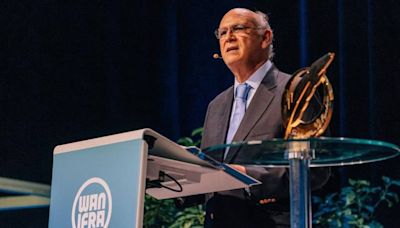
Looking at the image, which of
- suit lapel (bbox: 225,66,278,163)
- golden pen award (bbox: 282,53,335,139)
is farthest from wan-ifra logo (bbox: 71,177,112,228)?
suit lapel (bbox: 225,66,278,163)

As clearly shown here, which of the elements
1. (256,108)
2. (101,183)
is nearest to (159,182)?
(101,183)

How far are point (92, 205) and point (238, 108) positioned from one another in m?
0.73

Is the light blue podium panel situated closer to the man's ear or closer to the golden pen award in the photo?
the golden pen award

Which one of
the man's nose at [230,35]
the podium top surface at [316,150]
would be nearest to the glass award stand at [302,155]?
the podium top surface at [316,150]

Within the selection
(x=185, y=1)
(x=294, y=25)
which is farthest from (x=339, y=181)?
(x=185, y=1)

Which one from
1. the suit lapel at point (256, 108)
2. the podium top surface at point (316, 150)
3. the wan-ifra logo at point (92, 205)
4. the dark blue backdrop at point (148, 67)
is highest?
the dark blue backdrop at point (148, 67)

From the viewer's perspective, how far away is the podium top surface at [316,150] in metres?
1.40

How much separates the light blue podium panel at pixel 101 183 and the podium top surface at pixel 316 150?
0.16 metres

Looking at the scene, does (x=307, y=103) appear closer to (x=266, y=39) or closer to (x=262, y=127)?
(x=262, y=127)

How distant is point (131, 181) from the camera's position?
1509mm

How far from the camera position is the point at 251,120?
82.0 inches

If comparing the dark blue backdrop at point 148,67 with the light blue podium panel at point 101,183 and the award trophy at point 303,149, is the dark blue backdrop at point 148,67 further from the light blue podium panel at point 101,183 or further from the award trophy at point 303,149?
the light blue podium panel at point 101,183

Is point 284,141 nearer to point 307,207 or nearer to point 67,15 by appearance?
point 307,207

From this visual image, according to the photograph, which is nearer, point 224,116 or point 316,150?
point 316,150
